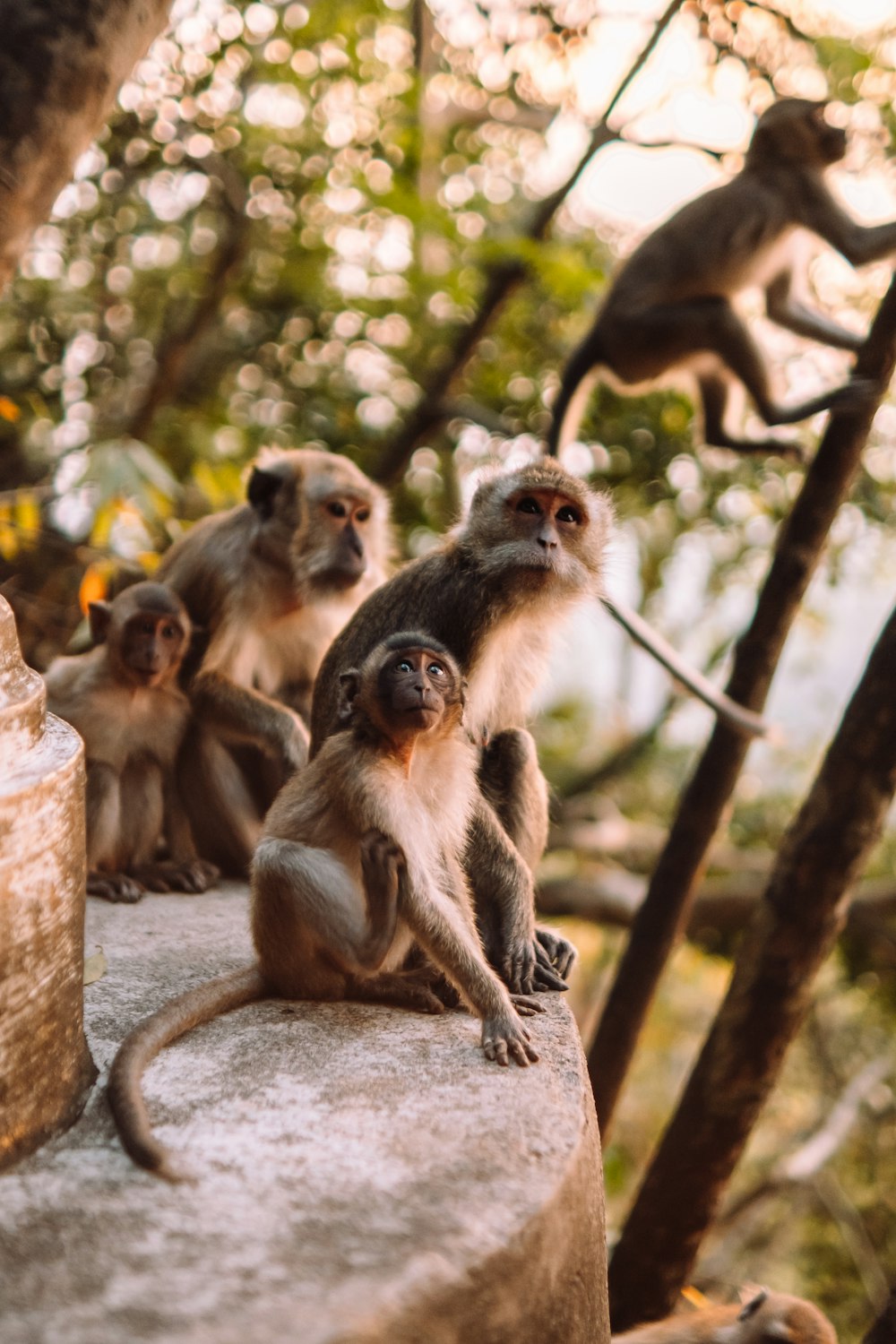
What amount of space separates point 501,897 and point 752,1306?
1631 mm

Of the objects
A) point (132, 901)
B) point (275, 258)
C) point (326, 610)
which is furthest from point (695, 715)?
point (132, 901)

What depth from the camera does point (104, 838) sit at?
4062 mm

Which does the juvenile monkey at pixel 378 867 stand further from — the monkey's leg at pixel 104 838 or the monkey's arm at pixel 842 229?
the monkey's arm at pixel 842 229

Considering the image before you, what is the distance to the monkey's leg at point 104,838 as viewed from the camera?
397 centimetres

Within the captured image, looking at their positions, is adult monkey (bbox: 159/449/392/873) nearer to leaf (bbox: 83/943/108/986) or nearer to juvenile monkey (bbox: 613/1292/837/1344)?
leaf (bbox: 83/943/108/986)

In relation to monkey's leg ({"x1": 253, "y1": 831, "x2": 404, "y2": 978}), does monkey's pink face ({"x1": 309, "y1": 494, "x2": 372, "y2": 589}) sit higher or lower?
Answer: higher

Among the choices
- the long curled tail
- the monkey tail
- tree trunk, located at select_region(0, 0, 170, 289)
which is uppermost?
the monkey tail

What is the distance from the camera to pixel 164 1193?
2059 mm

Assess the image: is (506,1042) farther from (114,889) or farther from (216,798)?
(216,798)

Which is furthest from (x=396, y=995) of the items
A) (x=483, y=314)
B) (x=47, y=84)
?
(x=483, y=314)

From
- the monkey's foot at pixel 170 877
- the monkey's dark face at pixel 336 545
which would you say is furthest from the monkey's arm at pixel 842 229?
the monkey's foot at pixel 170 877

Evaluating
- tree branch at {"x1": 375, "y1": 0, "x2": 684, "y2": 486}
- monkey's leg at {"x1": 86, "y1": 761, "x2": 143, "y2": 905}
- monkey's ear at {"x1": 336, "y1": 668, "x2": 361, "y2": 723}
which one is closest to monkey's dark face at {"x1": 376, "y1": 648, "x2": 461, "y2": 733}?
monkey's ear at {"x1": 336, "y1": 668, "x2": 361, "y2": 723}

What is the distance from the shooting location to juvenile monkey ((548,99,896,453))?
6.17 m

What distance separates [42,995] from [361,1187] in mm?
693
